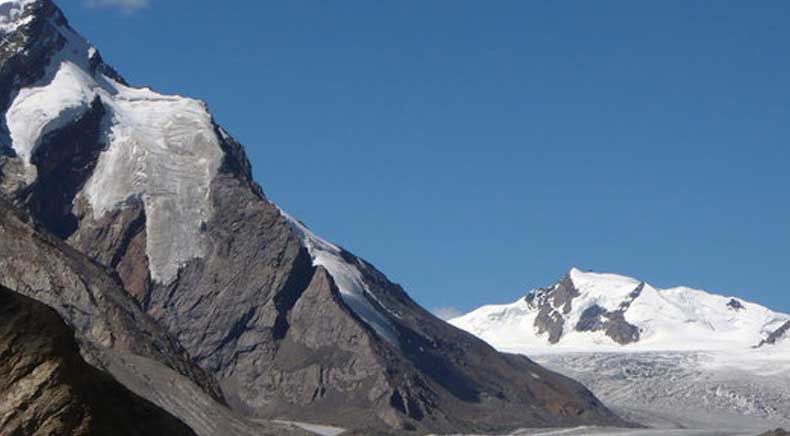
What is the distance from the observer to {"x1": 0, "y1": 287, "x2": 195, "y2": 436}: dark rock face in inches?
728

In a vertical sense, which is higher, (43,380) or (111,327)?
(111,327)

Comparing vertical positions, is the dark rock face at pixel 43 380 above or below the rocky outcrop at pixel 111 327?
below

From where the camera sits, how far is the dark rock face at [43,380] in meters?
18.5

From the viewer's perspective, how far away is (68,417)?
18.5 m

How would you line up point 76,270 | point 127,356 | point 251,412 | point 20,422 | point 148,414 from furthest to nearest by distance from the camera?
point 251,412, point 76,270, point 127,356, point 148,414, point 20,422

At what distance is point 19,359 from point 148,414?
4274 millimetres

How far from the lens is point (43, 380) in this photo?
18.6m

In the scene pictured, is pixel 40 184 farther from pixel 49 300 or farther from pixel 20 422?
pixel 20 422

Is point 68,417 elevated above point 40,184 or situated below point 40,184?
below

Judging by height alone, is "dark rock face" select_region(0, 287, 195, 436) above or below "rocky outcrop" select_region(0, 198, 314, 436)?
below

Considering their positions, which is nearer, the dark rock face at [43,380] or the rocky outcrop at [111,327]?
the dark rock face at [43,380]

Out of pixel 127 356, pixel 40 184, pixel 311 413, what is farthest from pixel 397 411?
pixel 127 356

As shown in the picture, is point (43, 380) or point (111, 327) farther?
point (111, 327)

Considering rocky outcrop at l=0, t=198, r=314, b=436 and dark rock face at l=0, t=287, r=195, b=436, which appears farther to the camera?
rocky outcrop at l=0, t=198, r=314, b=436
